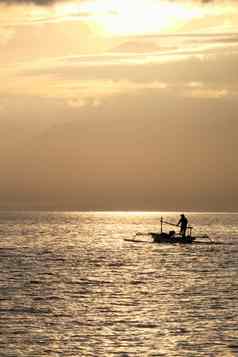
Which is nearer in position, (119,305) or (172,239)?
(119,305)

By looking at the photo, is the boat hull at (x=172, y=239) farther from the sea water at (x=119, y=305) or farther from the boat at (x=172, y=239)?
the sea water at (x=119, y=305)

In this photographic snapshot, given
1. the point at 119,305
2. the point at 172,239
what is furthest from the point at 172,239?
the point at 119,305

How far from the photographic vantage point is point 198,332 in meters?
40.5

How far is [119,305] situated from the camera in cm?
4944

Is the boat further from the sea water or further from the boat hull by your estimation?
the sea water

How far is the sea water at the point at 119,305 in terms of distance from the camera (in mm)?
37438

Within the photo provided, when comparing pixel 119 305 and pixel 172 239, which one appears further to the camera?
pixel 172 239

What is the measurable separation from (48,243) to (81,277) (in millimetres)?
50925

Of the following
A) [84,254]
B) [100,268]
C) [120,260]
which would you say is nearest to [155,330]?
[100,268]

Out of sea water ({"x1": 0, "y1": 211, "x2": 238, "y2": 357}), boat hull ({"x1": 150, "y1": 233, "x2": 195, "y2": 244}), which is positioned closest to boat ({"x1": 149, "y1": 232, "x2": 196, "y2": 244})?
boat hull ({"x1": 150, "y1": 233, "x2": 195, "y2": 244})

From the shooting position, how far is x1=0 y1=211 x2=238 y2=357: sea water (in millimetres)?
37438

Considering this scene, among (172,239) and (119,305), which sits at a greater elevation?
(172,239)

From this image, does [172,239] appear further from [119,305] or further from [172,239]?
[119,305]

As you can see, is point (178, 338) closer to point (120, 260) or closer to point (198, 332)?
point (198, 332)
